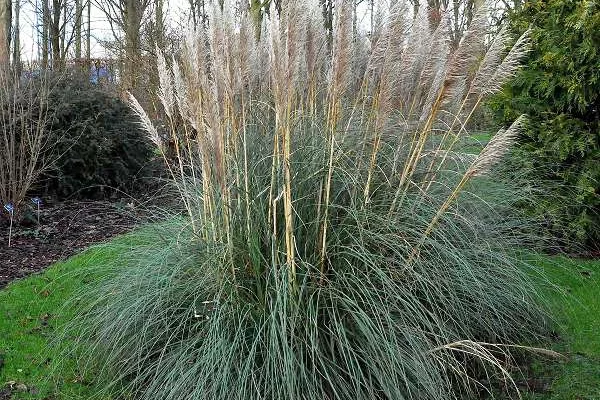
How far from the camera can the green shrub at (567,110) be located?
555cm

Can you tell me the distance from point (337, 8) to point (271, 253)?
3.93 ft

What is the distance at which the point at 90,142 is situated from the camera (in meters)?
7.87

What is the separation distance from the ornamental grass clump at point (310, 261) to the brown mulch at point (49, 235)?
6.95 feet

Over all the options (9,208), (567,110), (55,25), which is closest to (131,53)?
(9,208)

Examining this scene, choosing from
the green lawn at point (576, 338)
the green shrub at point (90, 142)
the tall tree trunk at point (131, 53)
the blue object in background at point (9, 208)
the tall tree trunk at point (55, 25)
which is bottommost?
the green lawn at point (576, 338)

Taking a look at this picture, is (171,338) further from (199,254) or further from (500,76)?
(500,76)

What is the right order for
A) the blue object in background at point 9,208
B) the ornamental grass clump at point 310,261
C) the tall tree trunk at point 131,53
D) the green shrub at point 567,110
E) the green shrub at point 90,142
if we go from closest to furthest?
1. the ornamental grass clump at point 310,261
2. the green shrub at point 567,110
3. the blue object in background at point 9,208
4. the green shrub at point 90,142
5. the tall tree trunk at point 131,53

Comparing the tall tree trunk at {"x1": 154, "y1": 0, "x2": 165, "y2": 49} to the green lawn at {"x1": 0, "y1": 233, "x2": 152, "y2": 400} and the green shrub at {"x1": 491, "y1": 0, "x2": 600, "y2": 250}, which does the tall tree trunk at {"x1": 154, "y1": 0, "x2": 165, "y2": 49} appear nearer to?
the green lawn at {"x1": 0, "y1": 233, "x2": 152, "y2": 400}

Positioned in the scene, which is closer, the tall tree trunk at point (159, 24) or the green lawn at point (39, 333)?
the green lawn at point (39, 333)

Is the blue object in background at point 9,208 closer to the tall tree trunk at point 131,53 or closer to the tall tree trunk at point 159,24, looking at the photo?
the tall tree trunk at point 159,24

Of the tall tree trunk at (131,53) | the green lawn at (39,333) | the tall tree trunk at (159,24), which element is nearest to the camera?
the green lawn at (39,333)

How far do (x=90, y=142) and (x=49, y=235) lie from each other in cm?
176

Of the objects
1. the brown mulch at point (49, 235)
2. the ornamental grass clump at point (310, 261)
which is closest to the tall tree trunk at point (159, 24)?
the brown mulch at point (49, 235)

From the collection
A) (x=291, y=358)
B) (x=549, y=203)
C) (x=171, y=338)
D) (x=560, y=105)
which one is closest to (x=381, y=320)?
(x=291, y=358)
